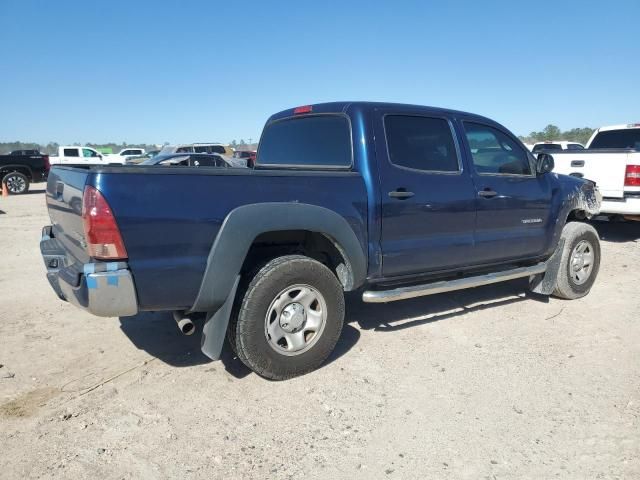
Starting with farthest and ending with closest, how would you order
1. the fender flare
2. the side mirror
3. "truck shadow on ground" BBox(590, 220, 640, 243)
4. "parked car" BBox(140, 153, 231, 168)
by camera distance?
1. "parked car" BBox(140, 153, 231, 168)
2. "truck shadow on ground" BBox(590, 220, 640, 243)
3. the side mirror
4. the fender flare

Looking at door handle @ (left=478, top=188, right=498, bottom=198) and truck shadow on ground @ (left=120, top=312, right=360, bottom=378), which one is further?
door handle @ (left=478, top=188, right=498, bottom=198)

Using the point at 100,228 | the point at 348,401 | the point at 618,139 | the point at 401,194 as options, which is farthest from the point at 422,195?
the point at 618,139

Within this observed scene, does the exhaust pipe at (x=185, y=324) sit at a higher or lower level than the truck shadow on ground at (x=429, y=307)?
higher

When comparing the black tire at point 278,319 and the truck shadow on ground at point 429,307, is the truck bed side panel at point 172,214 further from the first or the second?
the truck shadow on ground at point 429,307

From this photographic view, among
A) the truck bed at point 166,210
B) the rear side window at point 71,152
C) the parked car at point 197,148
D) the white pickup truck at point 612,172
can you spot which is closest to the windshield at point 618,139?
the white pickup truck at point 612,172

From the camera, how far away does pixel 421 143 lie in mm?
3971

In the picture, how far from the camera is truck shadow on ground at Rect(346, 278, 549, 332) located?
4.46 meters

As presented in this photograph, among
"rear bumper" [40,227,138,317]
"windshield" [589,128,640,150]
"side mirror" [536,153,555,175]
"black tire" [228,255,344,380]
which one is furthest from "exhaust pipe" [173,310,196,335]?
"windshield" [589,128,640,150]

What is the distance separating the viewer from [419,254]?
382 centimetres

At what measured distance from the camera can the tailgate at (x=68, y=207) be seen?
2780 millimetres

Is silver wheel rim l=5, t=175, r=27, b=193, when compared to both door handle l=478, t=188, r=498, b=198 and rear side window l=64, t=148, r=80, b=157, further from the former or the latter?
door handle l=478, t=188, r=498, b=198

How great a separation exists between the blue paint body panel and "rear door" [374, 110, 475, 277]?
0.01 metres

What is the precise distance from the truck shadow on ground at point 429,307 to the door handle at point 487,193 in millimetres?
1200

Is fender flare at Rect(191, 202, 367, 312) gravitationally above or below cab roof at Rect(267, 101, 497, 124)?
below
